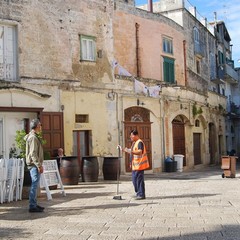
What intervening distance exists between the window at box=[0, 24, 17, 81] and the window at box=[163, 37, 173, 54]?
1094 cm

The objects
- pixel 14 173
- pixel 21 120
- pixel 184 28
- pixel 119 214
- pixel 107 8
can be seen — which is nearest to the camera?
pixel 119 214

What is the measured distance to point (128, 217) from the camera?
824cm

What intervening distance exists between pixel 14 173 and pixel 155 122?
41.1ft

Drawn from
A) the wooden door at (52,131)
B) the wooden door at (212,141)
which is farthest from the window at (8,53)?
the wooden door at (212,141)

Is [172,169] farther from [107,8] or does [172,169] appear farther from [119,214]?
[119,214]

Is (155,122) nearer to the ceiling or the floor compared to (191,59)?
nearer to the floor

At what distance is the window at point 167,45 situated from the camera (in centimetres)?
2556

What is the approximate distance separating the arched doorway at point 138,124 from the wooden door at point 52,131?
396cm

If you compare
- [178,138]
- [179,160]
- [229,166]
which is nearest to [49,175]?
[229,166]

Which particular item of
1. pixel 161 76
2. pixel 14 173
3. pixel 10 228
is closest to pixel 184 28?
pixel 161 76

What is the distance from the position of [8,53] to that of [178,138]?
1144 cm

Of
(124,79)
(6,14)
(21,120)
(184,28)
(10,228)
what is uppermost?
(184,28)

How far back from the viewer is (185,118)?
2542 cm

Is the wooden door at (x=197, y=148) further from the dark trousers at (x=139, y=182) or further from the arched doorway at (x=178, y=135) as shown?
the dark trousers at (x=139, y=182)
